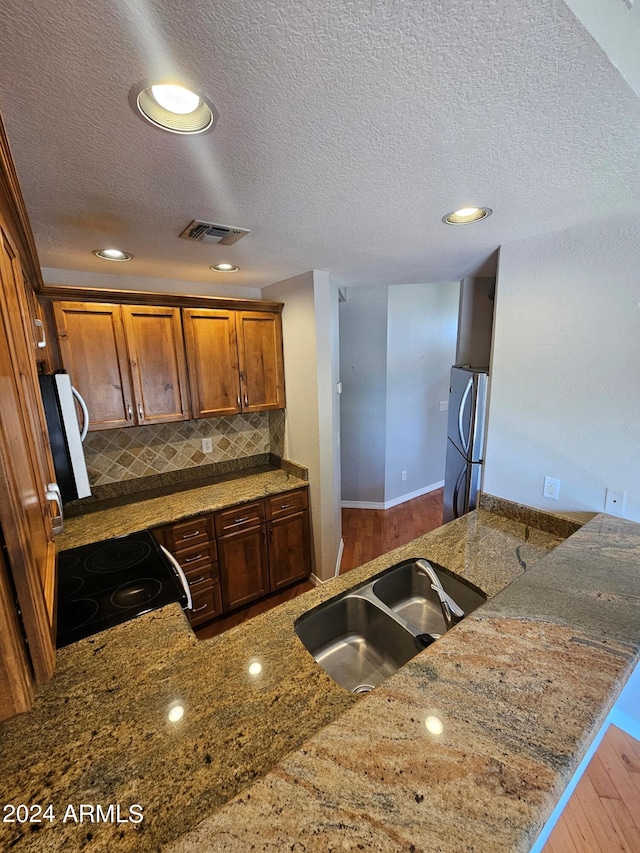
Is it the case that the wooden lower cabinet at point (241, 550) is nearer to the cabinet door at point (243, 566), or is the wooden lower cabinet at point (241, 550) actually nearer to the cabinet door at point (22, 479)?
the cabinet door at point (243, 566)

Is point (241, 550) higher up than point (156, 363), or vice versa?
point (156, 363)

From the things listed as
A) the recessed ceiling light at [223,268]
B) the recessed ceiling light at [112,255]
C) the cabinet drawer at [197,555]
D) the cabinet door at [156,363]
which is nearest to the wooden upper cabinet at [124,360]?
the cabinet door at [156,363]

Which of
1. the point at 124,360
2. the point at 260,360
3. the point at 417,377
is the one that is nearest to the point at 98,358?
the point at 124,360

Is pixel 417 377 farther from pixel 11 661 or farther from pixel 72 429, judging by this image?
pixel 11 661

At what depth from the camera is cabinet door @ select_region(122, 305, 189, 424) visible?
2.21m

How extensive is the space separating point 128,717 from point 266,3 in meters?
1.55

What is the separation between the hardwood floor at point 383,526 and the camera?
11.0 ft

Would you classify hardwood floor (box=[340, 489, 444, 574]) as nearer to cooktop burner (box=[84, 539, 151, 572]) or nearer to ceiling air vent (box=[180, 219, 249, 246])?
cooktop burner (box=[84, 539, 151, 572])

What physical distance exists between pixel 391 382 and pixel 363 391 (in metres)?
0.36

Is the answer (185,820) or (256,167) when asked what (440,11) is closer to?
(256,167)

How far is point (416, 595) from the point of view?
4.97 ft

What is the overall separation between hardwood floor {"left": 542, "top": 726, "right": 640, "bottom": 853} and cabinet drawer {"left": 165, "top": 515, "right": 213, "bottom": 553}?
222cm

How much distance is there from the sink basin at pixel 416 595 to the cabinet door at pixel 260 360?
69.3 inches

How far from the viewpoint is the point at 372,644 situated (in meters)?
1.30
